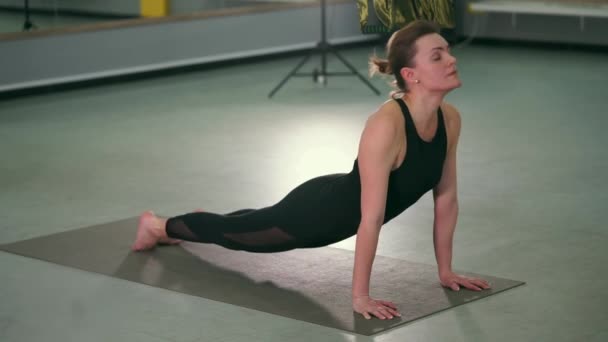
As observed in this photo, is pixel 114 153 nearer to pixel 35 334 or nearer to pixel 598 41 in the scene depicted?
pixel 35 334

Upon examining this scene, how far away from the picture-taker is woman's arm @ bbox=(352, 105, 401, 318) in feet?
9.42

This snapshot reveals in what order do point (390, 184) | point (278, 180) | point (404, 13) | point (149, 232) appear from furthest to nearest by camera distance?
1. point (278, 180)
2. point (149, 232)
3. point (404, 13)
4. point (390, 184)

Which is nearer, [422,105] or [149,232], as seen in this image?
[422,105]

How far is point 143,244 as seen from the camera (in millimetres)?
3646

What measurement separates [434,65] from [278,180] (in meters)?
1.88

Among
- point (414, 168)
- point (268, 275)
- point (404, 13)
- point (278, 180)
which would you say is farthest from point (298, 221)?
point (278, 180)

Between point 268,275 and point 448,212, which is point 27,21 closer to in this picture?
point 268,275

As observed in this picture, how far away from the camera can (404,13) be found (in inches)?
131

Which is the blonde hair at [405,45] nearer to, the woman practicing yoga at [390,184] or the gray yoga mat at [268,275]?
the woman practicing yoga at [390,184]

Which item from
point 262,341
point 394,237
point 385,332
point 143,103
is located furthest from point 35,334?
point 143,103

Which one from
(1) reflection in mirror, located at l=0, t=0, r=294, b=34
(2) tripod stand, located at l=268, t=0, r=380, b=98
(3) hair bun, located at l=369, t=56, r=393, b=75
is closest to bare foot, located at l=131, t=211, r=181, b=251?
(3) hair bun, located at l=369, t=56, r=393, b=75

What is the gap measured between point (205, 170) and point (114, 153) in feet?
2.18

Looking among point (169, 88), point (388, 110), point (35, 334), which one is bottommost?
point (169, 88)

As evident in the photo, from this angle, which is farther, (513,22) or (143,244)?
(513,22)
